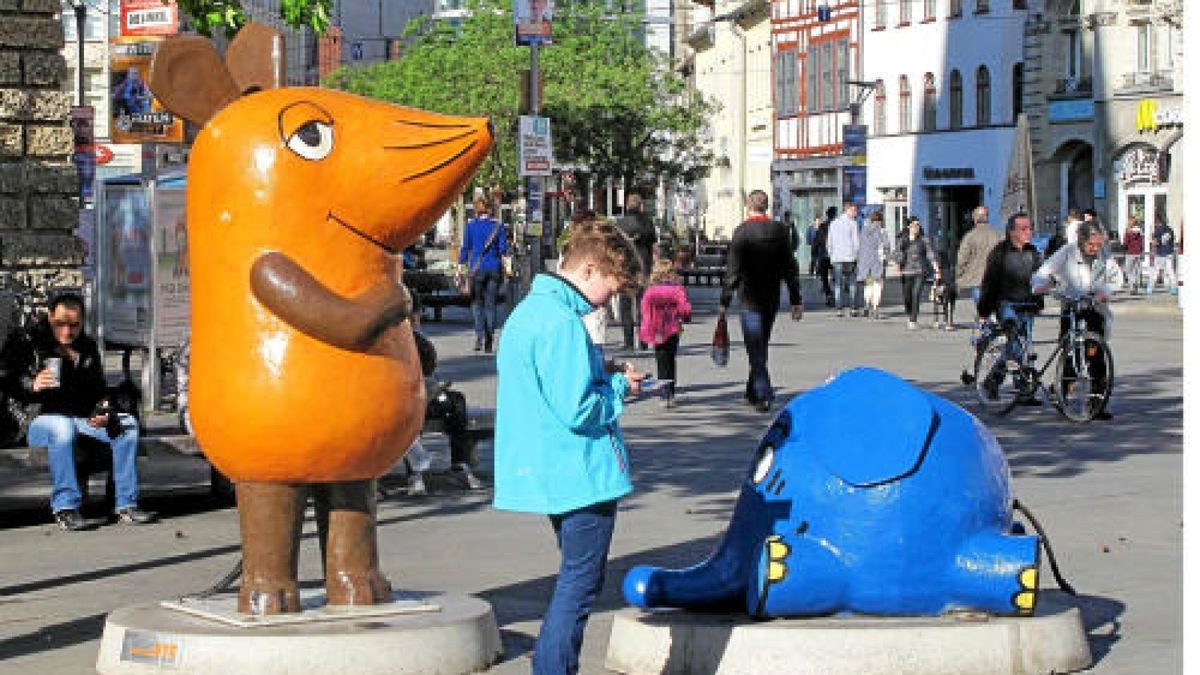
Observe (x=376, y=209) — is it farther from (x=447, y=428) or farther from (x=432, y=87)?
(x=432, y=87)

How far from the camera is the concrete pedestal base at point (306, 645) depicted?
8.93 meters

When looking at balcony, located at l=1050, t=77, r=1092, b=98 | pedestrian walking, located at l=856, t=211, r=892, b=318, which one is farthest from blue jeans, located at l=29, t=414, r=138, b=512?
balcony, located at l=1050, t=77, r=1092, b=98

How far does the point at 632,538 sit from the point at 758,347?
307 inches

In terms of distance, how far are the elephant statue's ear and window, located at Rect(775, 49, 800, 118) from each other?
258ft

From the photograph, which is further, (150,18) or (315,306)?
(150,18)

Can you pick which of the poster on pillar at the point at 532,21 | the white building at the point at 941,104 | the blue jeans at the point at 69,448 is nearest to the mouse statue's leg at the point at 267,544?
the blue jeans at the point at 69,448

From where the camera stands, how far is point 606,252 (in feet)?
26.9

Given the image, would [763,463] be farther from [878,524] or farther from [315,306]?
[315,306]

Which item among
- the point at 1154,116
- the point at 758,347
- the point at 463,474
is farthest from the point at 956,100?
the point at 463,474

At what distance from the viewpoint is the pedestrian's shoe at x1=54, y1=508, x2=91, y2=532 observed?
13.8m

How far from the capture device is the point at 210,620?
942 cm

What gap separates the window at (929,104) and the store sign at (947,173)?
1.31 m

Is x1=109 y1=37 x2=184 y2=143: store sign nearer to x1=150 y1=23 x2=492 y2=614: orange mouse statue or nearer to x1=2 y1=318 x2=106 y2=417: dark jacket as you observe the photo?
x1=2 y1=318 x2=106 y2=417: dark jacket

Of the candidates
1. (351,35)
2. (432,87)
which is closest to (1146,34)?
(432,87)
